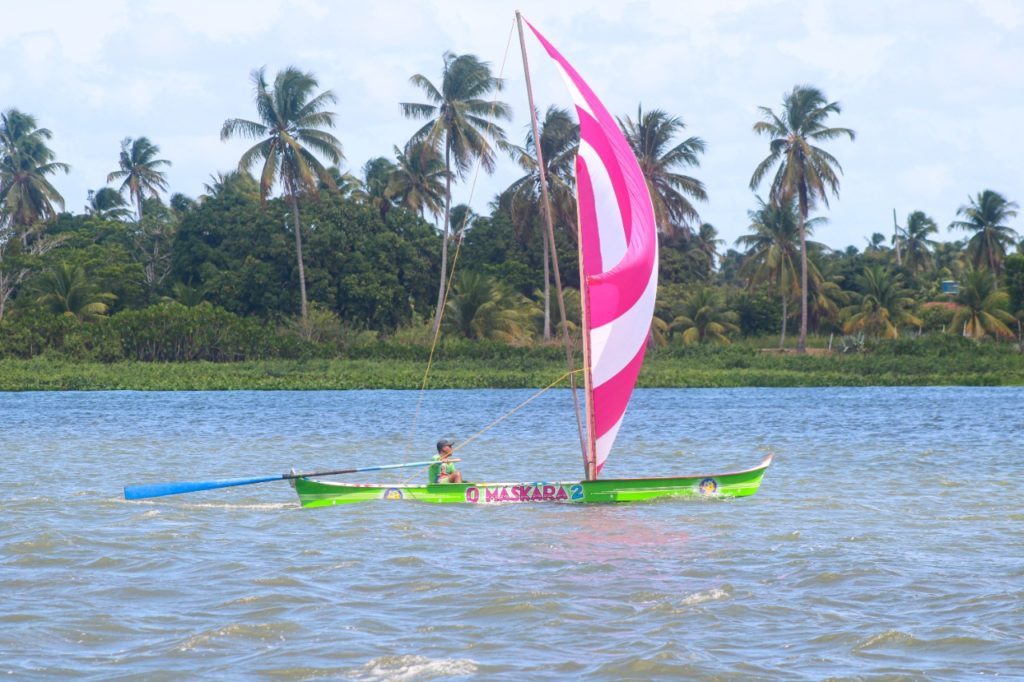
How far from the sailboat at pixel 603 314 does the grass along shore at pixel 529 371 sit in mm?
33690

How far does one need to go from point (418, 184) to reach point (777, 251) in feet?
61.4

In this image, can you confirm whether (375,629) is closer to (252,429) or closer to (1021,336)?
(252,429)

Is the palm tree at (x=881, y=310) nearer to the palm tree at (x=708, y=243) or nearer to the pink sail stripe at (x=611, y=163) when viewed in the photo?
the palm tree at (x=708, y=243)

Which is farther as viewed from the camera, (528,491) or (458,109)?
(458,109)

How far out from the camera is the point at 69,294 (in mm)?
55594

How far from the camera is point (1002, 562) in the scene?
1252 centimetres

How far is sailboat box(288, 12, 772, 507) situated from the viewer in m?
16.0

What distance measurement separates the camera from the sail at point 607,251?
A: 16.0 meters

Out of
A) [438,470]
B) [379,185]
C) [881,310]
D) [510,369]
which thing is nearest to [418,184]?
[379,185]

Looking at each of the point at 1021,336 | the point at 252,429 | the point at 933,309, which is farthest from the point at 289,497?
the point at 933,309

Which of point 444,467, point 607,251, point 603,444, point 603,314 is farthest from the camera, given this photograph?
point 444,467

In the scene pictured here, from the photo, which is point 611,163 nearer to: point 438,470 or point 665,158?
point 438,470

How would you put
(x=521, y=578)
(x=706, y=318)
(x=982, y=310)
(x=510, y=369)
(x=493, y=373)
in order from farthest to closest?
(x=706, y=318) → (x=982, y=310) → (x=510, y=369) → (x=493, y=373) → (x=521, y=578)

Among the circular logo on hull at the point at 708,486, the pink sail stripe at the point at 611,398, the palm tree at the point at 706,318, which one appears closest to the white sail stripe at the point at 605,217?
the pink sail stripe at the point at 611,398
